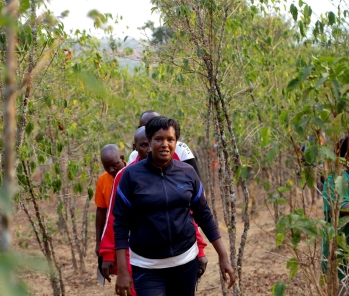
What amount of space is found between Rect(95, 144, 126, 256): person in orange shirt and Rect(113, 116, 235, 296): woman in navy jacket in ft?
3.33

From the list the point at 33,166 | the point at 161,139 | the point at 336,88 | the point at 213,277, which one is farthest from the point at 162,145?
the point at 213,277

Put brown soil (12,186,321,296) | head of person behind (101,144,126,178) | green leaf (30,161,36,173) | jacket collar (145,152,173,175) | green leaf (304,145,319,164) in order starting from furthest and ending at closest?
brown soil (12,186,321,296)
green leaf (30,161,36,173)
head of person behind (101,144,126,178)
jacket collar (145,152,173,175)
green leaf (304,145,319,164)

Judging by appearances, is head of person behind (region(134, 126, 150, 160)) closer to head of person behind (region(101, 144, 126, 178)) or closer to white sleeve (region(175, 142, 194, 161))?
white sleeve (region(175, 142, 194, 161))

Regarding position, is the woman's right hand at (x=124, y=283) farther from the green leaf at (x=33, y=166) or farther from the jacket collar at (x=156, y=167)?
the green leaf at (x=33, y=166)

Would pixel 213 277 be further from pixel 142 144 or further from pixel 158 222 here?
pixel 158 222

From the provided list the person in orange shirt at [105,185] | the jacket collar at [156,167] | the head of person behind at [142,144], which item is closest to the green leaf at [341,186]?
the jacket collar at [156,167]

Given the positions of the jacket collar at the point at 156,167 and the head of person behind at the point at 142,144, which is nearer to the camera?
the jacket collar at the point at 156,167

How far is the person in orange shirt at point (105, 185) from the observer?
14.5 ft

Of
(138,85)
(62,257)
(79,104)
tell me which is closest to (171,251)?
(79,104)

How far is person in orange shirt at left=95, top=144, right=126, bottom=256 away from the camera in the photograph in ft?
14.5

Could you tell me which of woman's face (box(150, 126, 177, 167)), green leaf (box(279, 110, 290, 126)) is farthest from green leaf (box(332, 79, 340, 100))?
woman's face (box(150, 126, 177, 167))

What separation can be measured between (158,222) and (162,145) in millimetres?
464

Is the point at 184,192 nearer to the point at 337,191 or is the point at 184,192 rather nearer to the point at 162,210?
the point at 162,210

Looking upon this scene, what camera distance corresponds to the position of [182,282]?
3.47m
